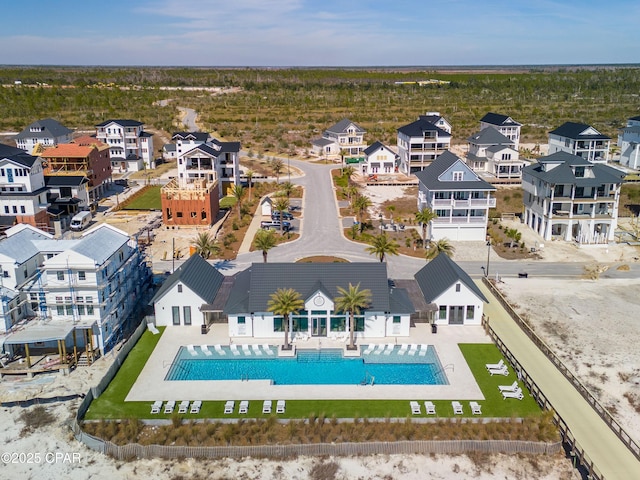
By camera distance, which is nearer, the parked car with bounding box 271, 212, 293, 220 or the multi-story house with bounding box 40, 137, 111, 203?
Answer: the parked car with bounding box 271, 212, 293, 220

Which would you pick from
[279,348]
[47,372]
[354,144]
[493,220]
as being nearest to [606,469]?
[279,348]

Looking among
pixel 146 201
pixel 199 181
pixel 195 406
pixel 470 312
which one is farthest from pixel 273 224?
pixel 195 406

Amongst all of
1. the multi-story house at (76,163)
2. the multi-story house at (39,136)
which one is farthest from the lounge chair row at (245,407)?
the multi-story house at (39,136)

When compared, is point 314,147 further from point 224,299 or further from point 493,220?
point 224,299

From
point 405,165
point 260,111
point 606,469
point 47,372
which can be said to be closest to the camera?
point 606,469

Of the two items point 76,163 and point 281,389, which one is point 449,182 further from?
point 76,163

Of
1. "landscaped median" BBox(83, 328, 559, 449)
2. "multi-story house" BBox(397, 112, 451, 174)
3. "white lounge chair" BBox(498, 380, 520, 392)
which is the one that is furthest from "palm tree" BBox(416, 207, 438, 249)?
"multi-story house" BBox(397, 112, 451, 174)

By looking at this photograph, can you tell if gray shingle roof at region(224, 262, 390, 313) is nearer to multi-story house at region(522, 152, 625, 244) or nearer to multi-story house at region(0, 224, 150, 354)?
multi-story house at region(0, 224, 150, 354)
